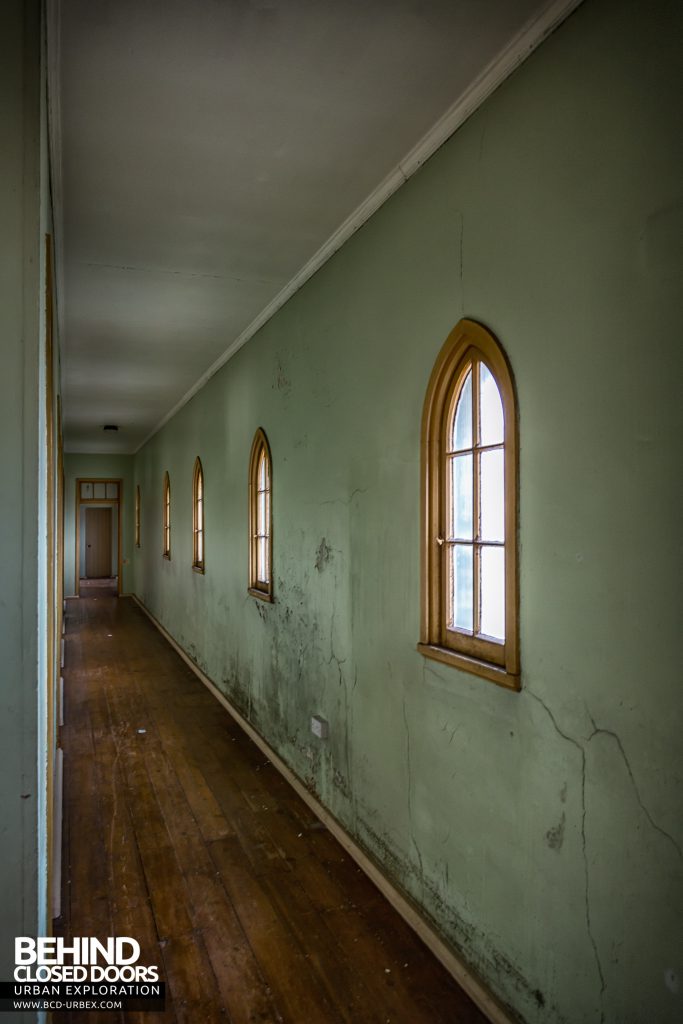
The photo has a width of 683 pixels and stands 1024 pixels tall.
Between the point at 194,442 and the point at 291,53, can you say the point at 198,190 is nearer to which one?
the point at 291,53

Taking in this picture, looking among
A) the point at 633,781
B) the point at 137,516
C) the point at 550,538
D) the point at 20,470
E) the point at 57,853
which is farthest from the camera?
the point at 137,516

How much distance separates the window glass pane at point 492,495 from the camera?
225 cm

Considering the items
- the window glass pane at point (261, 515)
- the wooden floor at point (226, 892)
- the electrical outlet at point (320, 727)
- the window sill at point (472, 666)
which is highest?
the window glass pane at point (261, 515)

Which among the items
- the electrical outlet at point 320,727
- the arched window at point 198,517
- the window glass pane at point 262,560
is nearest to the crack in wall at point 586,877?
the electrical outlet at point 320,727

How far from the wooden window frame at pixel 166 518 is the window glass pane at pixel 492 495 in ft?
25.1

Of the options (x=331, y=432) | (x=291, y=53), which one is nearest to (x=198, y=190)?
(x=291, y=53)

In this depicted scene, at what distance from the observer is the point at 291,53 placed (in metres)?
2.08

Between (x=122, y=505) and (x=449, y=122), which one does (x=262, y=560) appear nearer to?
(x=449, y=122)

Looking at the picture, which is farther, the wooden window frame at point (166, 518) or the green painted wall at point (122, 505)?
the green painted wall at point (122, 505)

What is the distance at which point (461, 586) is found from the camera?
251 centimetres

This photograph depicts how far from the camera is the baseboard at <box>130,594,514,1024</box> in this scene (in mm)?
2230

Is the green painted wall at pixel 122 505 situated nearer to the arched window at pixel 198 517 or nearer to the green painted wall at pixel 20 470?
the arched window at pixel 198 517

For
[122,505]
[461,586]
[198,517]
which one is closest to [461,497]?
[461,586]

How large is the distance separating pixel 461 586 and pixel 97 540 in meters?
17.4
